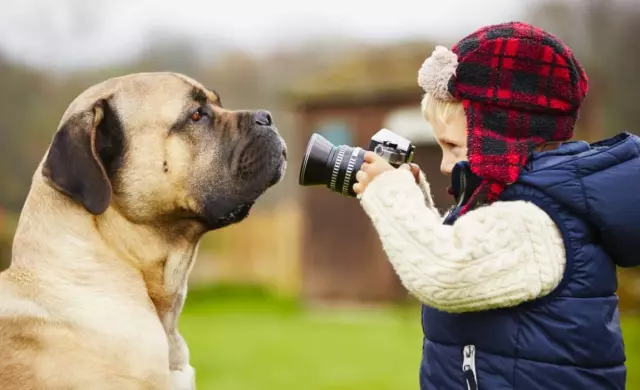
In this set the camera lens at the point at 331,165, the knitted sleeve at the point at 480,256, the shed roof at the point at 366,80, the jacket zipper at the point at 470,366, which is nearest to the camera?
the knitted sleeve at the point at 480,256

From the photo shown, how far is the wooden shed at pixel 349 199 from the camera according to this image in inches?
547

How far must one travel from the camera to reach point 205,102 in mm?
3035

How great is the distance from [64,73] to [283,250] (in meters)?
6.55

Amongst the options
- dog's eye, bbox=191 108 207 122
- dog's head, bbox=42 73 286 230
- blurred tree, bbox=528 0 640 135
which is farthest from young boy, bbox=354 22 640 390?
blurred tree, bbox=528 0 640 135

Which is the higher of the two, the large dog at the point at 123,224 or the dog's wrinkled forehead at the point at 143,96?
the dog's wrinkled forehead at the point at 143,96

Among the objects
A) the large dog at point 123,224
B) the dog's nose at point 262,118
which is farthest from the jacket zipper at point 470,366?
the dog's nose at point 262,118

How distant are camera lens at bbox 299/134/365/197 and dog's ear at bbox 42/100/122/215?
643 millimetres

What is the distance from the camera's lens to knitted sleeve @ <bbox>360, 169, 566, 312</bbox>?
7.74 ft

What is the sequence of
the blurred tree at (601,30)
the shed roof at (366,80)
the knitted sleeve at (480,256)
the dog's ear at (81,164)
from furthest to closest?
the blurred tree at (601,30) < the shed roof at (366,80) < the dog's ear at (81,164) < the knitted sleeve at (480,256)

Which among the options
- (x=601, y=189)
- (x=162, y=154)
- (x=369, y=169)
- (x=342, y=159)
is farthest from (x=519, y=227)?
(x=162, y=154)

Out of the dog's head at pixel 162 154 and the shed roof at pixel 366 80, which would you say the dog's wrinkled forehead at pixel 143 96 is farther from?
the shed roof at pixel 366 80

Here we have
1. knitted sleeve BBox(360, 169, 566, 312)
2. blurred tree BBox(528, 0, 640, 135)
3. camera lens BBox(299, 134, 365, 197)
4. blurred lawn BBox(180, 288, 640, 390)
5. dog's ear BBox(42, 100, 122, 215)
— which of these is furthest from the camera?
blurred tree BBox(528, 0, 640, 135)

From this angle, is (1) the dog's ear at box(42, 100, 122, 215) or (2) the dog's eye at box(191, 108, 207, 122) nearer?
(1) the dog's ear at box(42, 100, 122, 215)

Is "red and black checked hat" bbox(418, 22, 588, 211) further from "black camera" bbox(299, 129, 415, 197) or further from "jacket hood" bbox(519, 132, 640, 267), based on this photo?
"black camera" bbox(299, 129, 415, 197)
